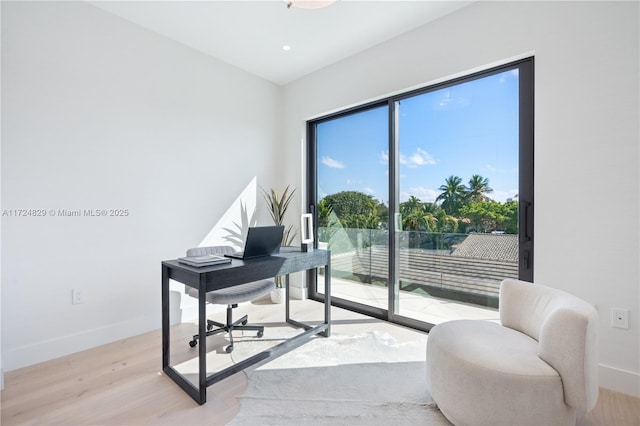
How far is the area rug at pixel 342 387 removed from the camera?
5.53 ft

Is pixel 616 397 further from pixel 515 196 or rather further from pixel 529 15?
pixel 529 15

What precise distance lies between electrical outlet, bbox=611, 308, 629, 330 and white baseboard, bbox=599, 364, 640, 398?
0.28 metres

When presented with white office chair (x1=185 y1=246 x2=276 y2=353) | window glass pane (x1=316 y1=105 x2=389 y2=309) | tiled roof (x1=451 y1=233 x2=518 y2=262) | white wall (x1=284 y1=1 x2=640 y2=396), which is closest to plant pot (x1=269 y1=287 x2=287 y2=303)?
window glass pane (x1=316 y1=105 x2=389 y2=309)

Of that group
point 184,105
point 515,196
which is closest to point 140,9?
point 184,105

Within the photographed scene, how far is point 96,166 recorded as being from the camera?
8.48 feet

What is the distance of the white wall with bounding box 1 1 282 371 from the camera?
2229 millimetres

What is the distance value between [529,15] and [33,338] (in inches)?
172

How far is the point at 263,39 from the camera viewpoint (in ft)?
9.96

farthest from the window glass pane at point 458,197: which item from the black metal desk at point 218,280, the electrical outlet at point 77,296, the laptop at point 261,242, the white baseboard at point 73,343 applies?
the electrical outlet at point 77,296

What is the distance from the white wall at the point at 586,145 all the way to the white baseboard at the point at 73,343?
3348mm

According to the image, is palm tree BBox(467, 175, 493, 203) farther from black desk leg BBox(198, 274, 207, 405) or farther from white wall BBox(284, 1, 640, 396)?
black desk leg BBox(198, 274, 207, 405)

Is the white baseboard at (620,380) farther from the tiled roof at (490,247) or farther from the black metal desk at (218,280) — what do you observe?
the black metal desk at (218,280)

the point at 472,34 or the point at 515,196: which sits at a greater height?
the point at 472,34

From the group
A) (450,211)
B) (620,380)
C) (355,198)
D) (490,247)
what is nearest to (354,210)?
(355,198)
